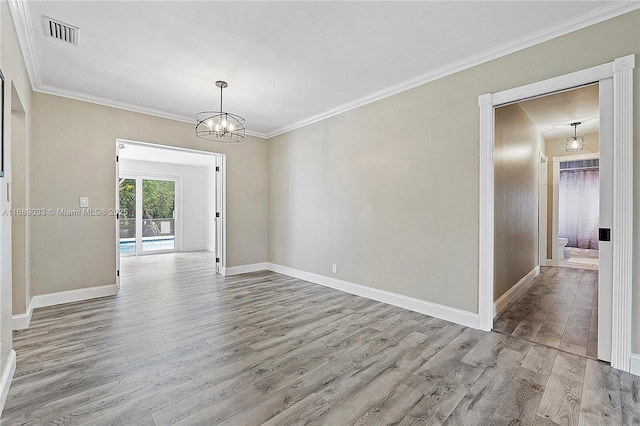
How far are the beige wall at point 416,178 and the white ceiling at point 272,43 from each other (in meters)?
0.19

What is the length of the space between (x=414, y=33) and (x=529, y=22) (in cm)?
92

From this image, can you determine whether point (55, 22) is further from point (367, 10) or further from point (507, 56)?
point (507, 56)

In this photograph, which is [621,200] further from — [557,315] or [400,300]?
[400,300]

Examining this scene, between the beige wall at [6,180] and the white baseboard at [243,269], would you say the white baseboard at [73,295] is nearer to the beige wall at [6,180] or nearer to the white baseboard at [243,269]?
the white baseboard at [243,269]

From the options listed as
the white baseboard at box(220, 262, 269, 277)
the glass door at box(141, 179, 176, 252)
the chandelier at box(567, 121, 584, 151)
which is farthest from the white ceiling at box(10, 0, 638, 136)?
the glass door at box(141, 179, 176, 252)

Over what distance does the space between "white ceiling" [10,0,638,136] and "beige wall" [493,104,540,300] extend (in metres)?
1.13

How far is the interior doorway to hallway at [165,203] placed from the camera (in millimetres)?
8094

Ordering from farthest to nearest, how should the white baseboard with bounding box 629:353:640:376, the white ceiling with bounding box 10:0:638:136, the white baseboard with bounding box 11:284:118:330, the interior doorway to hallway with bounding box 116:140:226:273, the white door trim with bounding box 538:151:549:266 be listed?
the interior doorway to hallway with bounding box 116:140:226:273 → the white door trim with bounding box 538:151:549:266 → the white baseboard with bounding box 11:284:118:330 → the white ceiling with bounding box 10:0:638:136 → the white baseboard with bounding box 629:353:640:376

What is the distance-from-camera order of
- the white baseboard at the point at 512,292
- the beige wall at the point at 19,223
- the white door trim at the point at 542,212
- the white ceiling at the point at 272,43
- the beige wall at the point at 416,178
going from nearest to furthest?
the white ceiling at the point at 272,43 < the beige wall at the point at 416,178 < the beige wall at the point at 19,223 < the white baseboard at the point at 512,292 < the white door trim at the point at 542,212

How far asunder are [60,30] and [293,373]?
3.52 metres

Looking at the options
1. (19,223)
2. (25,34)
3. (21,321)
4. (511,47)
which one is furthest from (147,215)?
(511,47)

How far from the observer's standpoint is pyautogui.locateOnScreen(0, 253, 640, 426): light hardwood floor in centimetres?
178

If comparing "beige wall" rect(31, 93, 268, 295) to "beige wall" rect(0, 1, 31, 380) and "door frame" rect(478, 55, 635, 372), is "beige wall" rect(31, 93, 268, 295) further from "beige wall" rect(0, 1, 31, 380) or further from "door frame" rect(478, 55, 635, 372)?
"door frame" rect(478, 55, 635, 372)

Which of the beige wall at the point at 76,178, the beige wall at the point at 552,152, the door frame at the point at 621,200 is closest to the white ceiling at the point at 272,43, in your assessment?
the beige wall at the point at 76,178
